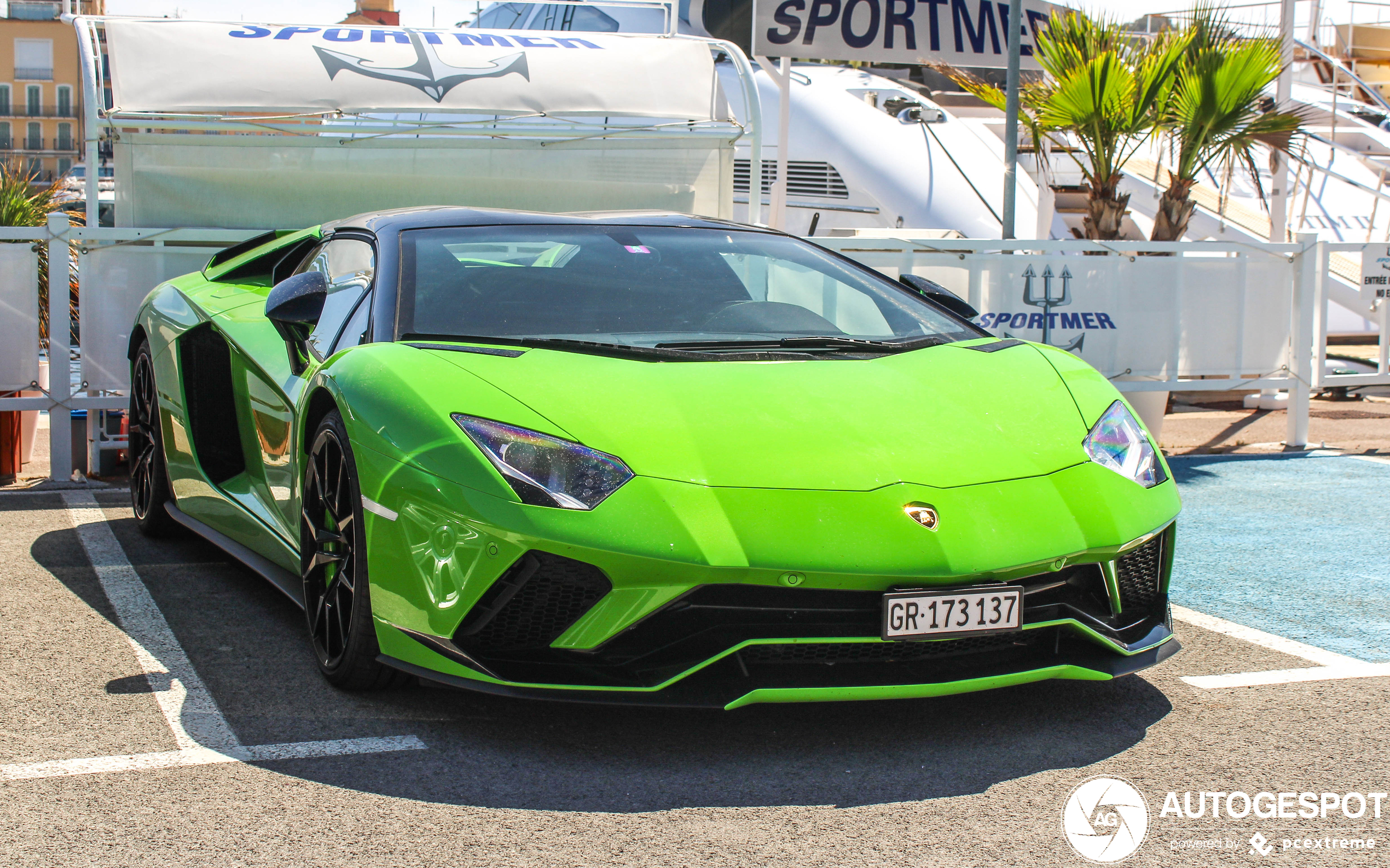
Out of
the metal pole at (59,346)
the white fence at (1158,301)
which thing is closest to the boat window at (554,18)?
the white fence at (1158,301)

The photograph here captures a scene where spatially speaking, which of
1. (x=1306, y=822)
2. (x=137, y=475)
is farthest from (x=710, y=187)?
(x=1306, y=822)

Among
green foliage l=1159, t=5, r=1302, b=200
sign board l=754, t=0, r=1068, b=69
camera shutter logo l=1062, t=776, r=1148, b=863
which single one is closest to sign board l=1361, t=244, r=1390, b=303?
green foliage l=1159, t=5, r=1302, b=200

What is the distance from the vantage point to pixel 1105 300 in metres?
8.70

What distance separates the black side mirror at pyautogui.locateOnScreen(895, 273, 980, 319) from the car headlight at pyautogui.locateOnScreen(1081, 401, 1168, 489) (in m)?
0.77

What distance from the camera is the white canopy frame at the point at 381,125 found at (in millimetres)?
7594

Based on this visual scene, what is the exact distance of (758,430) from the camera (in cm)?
324

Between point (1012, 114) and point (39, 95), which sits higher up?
point (39, 95)

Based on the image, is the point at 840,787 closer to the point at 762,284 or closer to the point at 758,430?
the point at 758,430

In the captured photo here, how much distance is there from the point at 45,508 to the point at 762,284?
3.80 m

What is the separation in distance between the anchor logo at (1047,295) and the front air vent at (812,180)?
4209 mm

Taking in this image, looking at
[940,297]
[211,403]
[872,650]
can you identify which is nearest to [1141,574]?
[872,650]

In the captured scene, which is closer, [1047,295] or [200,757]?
[200,757]

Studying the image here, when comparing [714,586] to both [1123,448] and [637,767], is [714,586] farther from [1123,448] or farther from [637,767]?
[1123,448]

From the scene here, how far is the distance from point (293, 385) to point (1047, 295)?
5.70 meters
